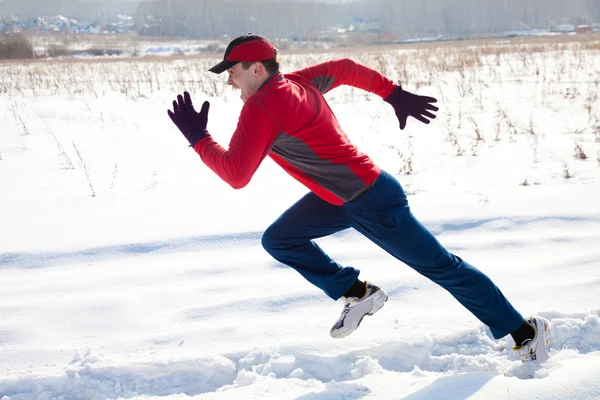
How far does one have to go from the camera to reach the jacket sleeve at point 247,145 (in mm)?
2146

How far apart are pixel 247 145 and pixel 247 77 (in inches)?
13.5

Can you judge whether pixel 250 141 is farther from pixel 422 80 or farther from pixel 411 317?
pixel 422 80

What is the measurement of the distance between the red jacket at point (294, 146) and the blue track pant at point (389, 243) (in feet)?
0.31

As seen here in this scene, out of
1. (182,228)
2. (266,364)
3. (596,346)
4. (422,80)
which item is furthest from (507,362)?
(422,80)

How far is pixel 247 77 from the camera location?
7.55ft

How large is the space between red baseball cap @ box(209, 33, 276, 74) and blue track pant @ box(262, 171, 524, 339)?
2.40ft

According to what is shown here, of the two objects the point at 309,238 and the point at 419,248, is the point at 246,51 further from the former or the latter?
the point at 419,248

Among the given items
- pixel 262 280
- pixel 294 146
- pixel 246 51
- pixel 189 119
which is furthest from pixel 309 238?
pixel 262 280

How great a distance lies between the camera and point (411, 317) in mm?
3084

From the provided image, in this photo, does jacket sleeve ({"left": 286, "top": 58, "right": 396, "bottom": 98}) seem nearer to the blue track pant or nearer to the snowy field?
the blue track pant

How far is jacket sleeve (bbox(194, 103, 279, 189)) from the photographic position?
215cm

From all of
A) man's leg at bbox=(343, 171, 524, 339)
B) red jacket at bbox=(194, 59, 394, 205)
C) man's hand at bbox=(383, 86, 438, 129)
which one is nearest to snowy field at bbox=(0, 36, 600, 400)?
man's leg at bbox=(343, 171, 524, 339)

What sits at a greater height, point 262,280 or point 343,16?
point 343,16

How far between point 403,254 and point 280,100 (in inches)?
34.3
